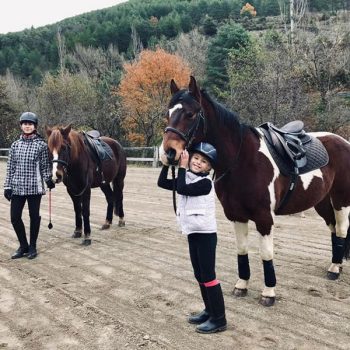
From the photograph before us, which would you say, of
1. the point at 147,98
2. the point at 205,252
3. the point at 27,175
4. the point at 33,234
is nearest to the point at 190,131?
the point at 205,252

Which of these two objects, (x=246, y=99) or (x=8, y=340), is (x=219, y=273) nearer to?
(x=8, y=340)

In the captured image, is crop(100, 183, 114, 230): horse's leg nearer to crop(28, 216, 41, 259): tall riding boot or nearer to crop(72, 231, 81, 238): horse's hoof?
crop(72, 231, 81, 238): horse's hoof

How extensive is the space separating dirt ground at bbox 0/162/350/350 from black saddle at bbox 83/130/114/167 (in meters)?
1.35

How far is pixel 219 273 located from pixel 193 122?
215 cm

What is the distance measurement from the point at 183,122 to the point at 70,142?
3.33 m

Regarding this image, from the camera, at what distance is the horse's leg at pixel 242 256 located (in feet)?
13.1

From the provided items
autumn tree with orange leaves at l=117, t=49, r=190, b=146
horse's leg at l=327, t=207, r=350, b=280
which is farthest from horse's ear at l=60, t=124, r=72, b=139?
autumn tree with orange leaves at l=117, t=49, r=190, b=146

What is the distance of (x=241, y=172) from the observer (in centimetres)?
373

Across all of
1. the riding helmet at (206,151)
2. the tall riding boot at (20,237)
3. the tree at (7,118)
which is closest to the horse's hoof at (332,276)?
the riding helmet at (206,151)

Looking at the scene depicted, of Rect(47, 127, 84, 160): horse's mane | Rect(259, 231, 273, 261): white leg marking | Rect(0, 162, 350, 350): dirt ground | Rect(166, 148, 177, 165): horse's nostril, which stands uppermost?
Rect(166, 148, 177, 165): horse's nostril

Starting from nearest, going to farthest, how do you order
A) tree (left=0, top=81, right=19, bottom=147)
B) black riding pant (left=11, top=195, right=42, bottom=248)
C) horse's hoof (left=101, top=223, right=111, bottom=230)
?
1. black riding pant (left=11, top=195, right=42, bottom=248)
2. horse's hoof (left=101, top=223, right=111, bottom=230)
3. tree (left=0, top=81, right=19, bottom=147)

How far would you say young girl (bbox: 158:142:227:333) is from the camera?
312 centimetres

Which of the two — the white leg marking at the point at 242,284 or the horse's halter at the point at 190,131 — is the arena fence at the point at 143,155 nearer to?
the white leg marking at the point at 242,284

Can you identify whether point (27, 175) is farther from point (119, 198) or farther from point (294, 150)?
point (294, 150)
